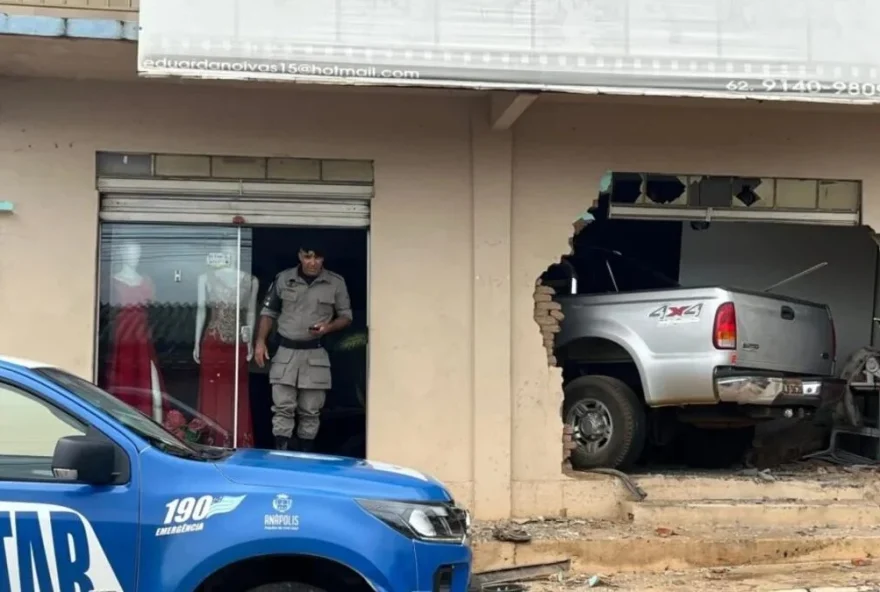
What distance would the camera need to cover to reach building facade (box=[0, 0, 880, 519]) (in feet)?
24.9

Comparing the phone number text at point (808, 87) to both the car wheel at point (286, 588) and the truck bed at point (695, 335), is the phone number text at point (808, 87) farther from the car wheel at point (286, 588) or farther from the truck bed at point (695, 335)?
the car wheel at point (286, 588)

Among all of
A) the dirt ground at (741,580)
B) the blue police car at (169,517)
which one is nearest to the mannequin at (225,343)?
the dirt ground at (741,580)

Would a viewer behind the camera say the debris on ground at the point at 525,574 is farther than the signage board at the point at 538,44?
Yes

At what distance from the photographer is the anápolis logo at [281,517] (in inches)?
157

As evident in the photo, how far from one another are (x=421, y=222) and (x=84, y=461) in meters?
4.50

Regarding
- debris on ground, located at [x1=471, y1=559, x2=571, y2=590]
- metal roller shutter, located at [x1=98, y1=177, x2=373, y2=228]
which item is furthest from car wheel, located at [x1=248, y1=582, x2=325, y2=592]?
metal roller shutter, located at [x1=98, y1=177, x2=373, y2=228]

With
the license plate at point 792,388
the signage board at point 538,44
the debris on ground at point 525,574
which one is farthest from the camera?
the license plate at point 792,388

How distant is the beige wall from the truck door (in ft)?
12.9

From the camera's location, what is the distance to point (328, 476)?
4.28 m

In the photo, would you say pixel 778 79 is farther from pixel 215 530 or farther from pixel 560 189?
pixel 215 530

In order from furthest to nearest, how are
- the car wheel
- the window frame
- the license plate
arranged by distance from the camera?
the license plate < the car wheel < the window frame

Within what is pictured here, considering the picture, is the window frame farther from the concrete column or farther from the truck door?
the concrete column

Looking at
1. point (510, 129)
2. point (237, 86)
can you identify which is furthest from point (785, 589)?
point (237, 86)

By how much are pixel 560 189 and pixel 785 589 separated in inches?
140
